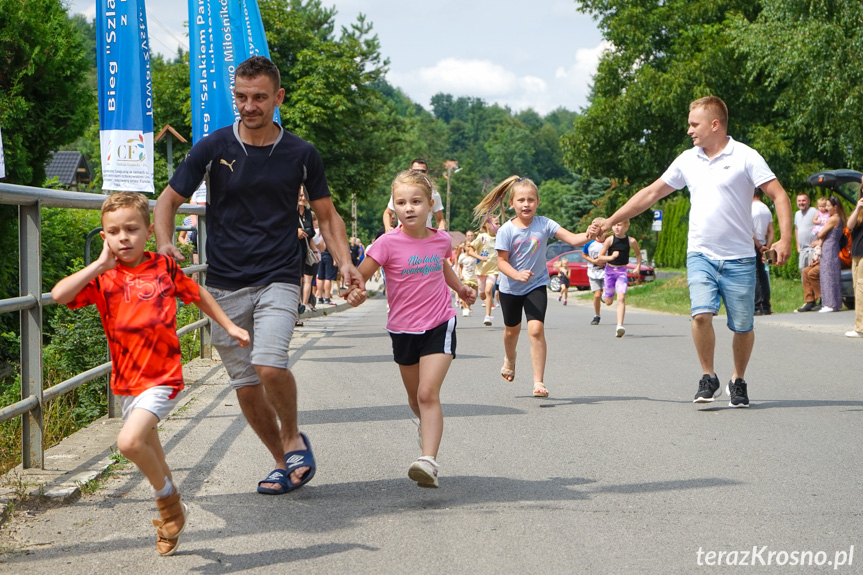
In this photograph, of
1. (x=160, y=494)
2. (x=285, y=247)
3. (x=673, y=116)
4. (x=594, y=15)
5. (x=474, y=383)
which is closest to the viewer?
(x=160, y=494)

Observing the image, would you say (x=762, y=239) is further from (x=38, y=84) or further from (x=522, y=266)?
(x=38, y=84)

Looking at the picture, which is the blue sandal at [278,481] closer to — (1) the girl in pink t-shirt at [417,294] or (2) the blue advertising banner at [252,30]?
(1) the girl in pink t-shirt at [417,294]

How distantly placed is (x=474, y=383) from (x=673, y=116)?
28.7 meters

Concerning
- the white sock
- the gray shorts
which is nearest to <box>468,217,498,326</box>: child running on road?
the gray shorts

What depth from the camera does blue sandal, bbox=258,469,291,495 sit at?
5.17m

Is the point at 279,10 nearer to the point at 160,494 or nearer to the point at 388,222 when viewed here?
the point at 388,222

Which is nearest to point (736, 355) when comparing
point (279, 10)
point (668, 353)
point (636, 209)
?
point (636, 209)

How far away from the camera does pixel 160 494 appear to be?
416 centimetres

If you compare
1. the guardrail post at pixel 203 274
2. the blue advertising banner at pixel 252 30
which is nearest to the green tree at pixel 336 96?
the blue advertising banner at pixel 252 30

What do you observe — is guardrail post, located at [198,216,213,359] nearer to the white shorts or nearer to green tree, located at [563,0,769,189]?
the white shorts

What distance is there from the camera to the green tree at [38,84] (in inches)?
460

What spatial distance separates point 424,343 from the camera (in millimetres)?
5555

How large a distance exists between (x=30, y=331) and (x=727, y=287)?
488 centimetres

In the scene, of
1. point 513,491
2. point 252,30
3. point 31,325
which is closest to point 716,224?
point 513,491
